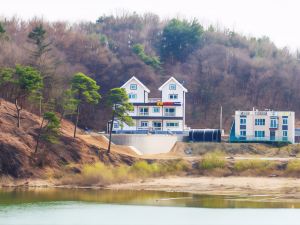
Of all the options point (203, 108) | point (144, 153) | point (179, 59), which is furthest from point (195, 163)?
point (179, 59)

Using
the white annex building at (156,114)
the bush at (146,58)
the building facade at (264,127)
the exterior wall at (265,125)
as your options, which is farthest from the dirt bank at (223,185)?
the bush at (146,58)

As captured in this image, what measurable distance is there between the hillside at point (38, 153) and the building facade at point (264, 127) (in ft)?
50.2

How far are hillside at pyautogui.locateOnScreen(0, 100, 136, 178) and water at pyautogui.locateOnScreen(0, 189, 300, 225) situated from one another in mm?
6108

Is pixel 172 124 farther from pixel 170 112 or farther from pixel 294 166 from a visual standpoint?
pixel 294 166

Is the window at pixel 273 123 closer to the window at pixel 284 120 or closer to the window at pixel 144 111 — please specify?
the window at pixel 284 120

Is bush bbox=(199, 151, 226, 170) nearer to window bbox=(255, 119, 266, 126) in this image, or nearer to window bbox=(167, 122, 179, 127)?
window bbox=(255, 119, 266, 126)

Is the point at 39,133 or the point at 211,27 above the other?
the point at 211,27

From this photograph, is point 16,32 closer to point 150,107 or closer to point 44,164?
point 150,107

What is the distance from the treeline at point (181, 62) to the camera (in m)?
113

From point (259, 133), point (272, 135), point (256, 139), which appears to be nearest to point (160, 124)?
point (256, 139)

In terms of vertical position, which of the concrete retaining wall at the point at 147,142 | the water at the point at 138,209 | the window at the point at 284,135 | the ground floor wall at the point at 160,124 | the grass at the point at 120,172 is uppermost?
the ground floor wall at the point at 160,124

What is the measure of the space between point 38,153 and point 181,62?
5045 cm

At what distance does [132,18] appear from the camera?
143750mm

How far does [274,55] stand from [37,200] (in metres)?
72.9
